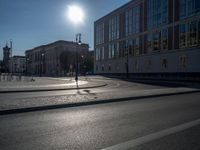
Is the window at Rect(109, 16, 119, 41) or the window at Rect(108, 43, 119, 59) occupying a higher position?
the window at Rect(109, 16, 119, 41)

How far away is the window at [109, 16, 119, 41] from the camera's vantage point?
251 feet

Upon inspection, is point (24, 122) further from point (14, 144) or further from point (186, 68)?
point (186, 68)

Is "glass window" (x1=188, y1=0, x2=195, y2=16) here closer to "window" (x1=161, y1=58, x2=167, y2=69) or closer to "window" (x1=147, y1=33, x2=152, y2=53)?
"window" (x1=161, y1=58, x2=167, y2=69)

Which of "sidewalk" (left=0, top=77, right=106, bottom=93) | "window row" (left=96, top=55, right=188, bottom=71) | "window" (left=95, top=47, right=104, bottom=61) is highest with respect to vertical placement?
"window" (left=95, top=47, right=104, bottom=61)

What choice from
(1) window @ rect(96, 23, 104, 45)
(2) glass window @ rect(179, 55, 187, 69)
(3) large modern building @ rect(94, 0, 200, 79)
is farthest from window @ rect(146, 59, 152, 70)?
(1) window @ rect(96, 23, 104, 45)

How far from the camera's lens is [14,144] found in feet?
18.9

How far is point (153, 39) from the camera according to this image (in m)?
59.9

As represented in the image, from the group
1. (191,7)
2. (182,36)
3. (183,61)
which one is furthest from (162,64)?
(191,7)

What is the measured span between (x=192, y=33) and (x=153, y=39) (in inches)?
479

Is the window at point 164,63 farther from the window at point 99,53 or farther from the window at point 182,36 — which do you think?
the window at point 99,53

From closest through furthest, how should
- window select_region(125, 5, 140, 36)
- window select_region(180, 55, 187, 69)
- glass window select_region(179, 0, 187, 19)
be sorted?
window select_region(180, 55, 187, 69) < glass window select_region(179, 0, 187, 19) < window select_region(125, 5, 140, 36)

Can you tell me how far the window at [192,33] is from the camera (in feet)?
159

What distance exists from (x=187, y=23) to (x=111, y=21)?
112ft

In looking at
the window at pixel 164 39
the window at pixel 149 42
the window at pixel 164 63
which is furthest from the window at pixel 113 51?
the window at pixel 164 63
